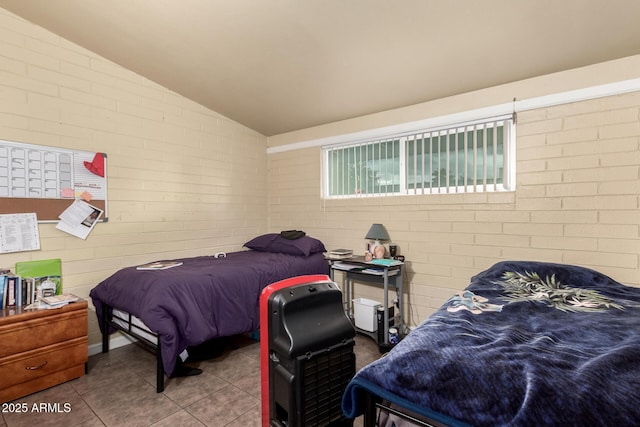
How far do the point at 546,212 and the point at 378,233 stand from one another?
4.83ft

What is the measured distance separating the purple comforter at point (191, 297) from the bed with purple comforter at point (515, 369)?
1623 mm

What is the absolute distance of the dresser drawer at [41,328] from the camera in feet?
7.09

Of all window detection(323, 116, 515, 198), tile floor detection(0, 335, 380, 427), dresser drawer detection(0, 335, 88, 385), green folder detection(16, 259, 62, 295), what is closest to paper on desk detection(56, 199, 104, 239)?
green folder detection(16, 259, 62, 295)

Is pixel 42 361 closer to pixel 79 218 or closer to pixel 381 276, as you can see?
pixel 79 218

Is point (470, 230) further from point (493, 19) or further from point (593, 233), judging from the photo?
point (493, 19)

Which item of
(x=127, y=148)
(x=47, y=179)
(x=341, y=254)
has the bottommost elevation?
(x=341, y=254)

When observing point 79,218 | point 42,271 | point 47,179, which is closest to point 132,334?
point 42,271

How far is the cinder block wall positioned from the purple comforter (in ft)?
4.77

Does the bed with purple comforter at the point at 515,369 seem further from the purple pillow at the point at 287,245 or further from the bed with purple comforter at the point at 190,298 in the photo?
the purple pillow at the point at 287,245

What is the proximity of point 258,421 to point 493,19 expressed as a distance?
9.93 feet

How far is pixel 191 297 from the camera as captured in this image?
247 cm

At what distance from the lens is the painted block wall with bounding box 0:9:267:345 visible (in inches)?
104

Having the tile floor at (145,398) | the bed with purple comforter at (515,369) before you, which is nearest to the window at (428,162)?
the bed with purple comforter at (515,369)

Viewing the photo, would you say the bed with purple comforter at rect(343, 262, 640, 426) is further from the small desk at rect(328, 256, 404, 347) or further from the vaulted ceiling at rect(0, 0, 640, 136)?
the vaulted ceiling at rect(0, 0, 640, 136)
